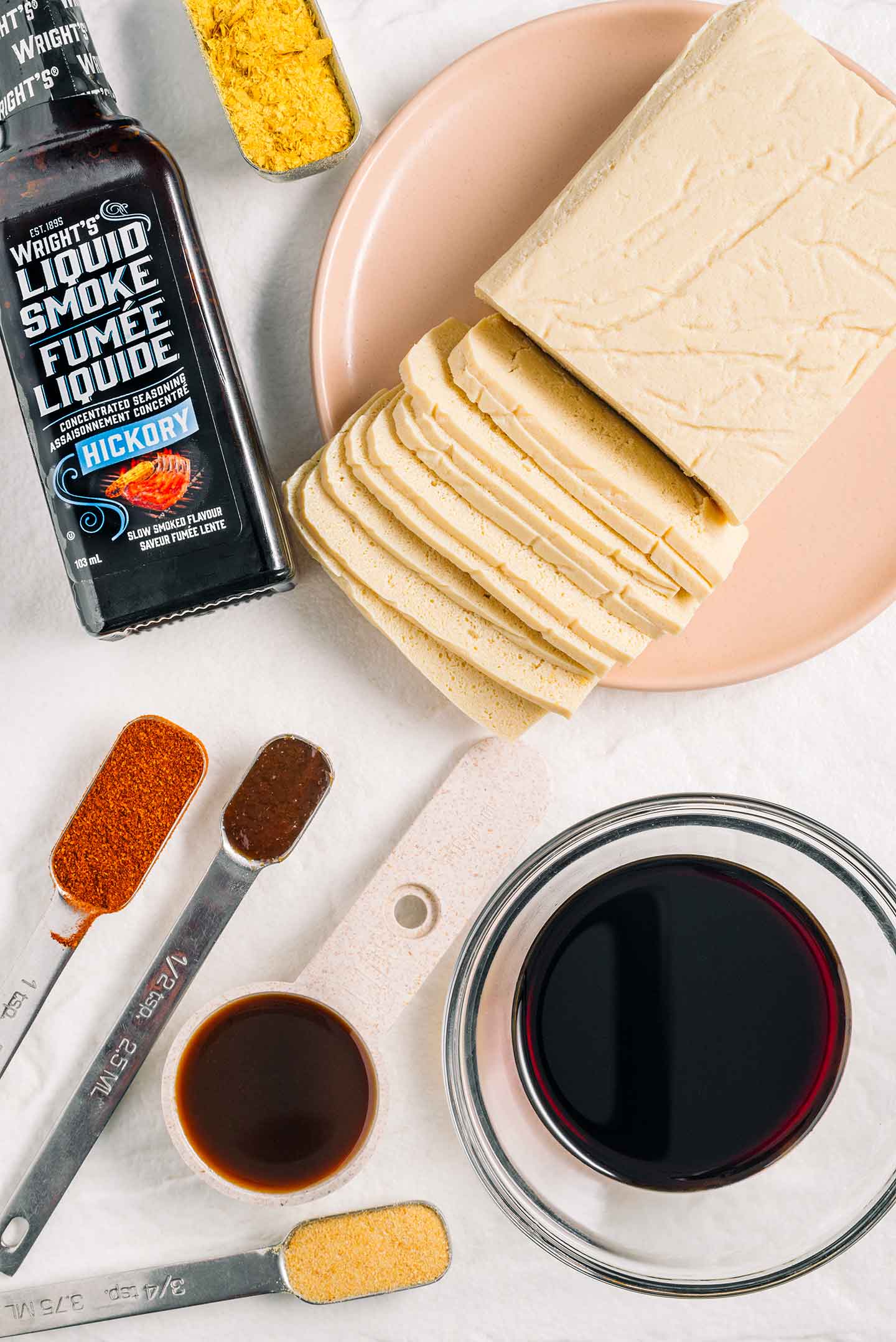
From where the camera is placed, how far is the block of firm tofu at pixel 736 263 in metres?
1.25

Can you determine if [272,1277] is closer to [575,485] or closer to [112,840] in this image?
[112,840]

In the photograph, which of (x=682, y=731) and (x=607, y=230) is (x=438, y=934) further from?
(x=607, y=230)

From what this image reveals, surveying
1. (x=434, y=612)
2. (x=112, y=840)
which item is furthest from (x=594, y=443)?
(x=112, y=840)

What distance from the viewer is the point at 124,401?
4.40 ft

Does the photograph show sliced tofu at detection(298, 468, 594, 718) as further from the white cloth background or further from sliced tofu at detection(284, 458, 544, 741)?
the white cloth background

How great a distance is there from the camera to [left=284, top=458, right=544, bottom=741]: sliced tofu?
1.38m

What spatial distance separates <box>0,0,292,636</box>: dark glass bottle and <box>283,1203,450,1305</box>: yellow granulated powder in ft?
3.00

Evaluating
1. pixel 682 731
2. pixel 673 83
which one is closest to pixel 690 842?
pixel 682 731

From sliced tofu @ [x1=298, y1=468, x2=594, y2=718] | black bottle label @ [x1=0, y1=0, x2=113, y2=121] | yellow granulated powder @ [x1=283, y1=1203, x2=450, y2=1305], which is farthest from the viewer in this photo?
yellow granulated powder @ [x1=283, y1=1203, x2=450, y2=1305]

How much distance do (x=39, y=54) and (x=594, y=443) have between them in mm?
829

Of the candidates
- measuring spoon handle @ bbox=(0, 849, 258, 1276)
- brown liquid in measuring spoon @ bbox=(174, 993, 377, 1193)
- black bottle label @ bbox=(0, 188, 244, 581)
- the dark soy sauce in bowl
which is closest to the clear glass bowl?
the dark soy sauce in bowl

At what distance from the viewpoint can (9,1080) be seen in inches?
60.2

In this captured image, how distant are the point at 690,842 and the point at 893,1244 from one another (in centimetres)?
72

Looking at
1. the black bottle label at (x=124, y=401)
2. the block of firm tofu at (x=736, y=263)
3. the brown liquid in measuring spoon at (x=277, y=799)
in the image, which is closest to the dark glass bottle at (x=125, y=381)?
the black bottle label at (x=124, y=401)
